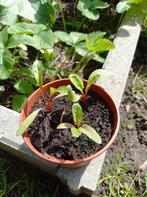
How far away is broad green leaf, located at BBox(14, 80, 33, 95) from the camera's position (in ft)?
6.23

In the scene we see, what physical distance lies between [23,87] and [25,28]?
0.99 ft

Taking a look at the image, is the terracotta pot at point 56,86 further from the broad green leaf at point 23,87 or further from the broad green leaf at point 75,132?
the broad green leaf at point 23,87

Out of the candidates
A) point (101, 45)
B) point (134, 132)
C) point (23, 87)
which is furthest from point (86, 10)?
point (134, 132)

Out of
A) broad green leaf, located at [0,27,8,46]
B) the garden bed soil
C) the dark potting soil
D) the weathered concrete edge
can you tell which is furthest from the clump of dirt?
broad green leaf, located at [0,27,8,46]

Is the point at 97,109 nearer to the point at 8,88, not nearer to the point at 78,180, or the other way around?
the point at 78,180

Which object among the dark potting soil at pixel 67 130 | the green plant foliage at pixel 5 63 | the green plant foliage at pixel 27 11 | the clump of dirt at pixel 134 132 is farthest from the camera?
the green plant foliage at pixel 27 11

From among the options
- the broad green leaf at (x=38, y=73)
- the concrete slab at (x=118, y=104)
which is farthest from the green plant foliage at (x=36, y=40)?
the concrete slab at (x=118, y=104)

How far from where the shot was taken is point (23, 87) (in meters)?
1.91

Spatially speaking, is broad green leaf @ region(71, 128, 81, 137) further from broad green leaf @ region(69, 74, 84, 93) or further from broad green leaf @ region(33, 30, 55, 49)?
broad green leaf @ region(33, 30, 55, 49)

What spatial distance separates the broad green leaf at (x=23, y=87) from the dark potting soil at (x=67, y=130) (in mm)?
235

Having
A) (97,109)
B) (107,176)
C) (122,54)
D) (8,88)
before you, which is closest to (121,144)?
(107,176)

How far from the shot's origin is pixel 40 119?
64.4 inches

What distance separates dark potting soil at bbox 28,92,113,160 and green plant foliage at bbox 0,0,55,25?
50 cm

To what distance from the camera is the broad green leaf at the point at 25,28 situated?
174 centimetres
